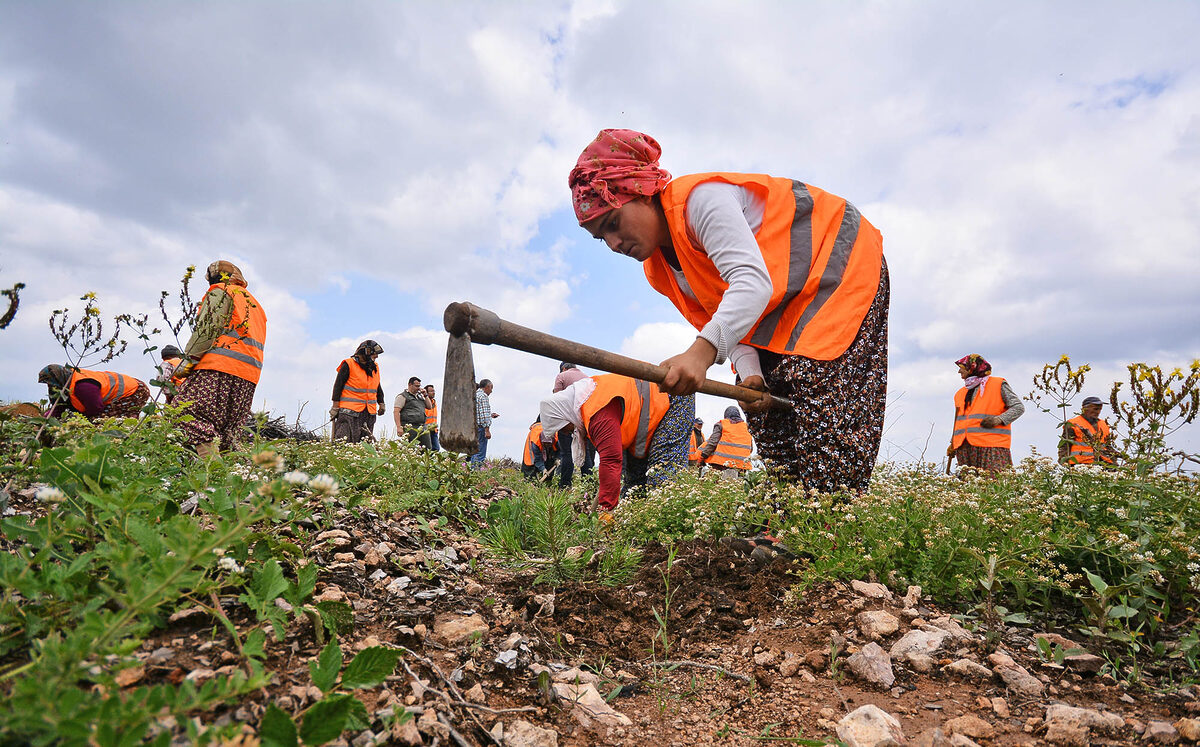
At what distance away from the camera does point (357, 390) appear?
9453 mm

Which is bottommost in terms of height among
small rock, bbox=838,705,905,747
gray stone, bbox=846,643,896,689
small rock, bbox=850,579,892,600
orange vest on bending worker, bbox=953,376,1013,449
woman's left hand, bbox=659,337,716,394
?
small rock, bbox=838,705,905,747

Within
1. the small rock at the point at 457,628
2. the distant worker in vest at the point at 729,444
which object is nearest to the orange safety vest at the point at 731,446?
the distant worker in vest at the point at 729,444

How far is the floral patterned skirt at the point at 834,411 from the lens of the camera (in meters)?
2.76

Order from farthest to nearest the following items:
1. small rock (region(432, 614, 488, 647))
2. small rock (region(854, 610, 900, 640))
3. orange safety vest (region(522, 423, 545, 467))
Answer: orange safety vest (region(522, 423, 545, 467)) → small rock (region(854, 610, 900, 640)) → small rock (region(432, 614, 488, 647))

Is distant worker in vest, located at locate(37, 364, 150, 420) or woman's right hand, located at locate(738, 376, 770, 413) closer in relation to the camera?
woman's right hand, located at locate(738, 376, 770, 413)

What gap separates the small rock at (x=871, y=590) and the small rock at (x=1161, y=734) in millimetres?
817

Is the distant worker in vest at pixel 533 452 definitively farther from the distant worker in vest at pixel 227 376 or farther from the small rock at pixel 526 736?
the small rock at pixel 526 736

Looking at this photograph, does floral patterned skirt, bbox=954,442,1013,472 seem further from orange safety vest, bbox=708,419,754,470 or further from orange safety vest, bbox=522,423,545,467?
orange safety vest, bbox=522,423,545,467

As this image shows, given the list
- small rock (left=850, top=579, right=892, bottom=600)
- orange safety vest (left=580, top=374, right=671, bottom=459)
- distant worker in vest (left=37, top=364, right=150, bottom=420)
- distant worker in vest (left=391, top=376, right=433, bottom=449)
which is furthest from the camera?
distant worker in vest (left=391, top=376, right=433, bottom=449)

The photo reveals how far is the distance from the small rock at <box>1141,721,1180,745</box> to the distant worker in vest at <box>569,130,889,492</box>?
1.35 meters

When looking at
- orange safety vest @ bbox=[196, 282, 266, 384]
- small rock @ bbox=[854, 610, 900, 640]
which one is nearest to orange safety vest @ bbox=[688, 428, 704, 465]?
orange safety vest @ bbox=[196, 282, 266, 384]

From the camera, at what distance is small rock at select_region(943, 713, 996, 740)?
1.61m

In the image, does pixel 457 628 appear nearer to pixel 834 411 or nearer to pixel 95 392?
pixel 834 411

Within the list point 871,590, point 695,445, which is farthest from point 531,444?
point 871,590
